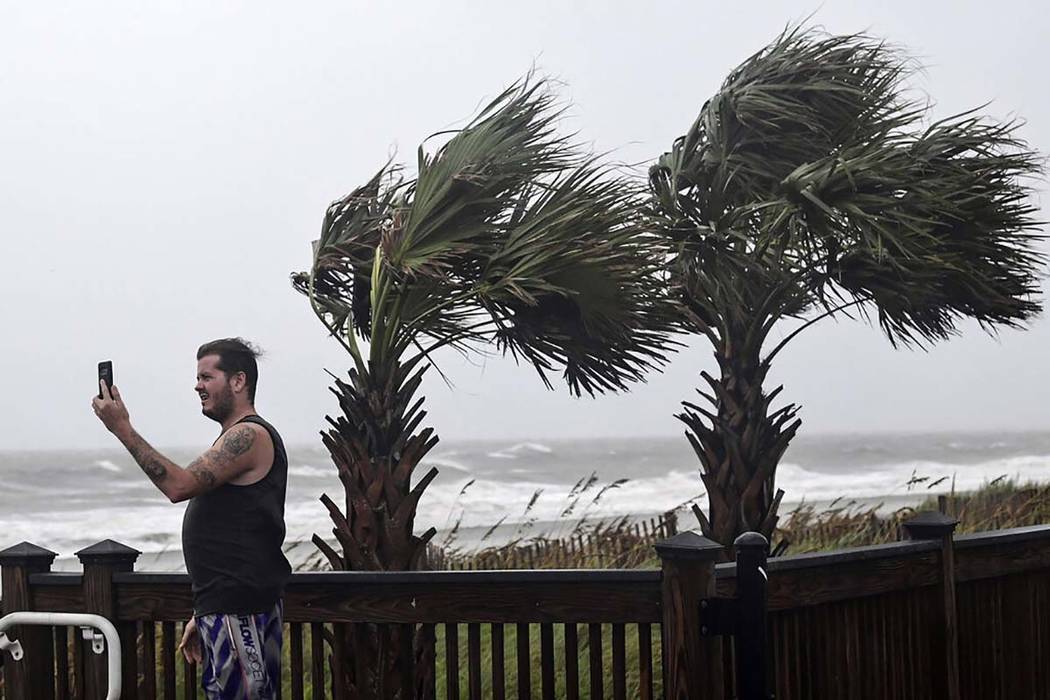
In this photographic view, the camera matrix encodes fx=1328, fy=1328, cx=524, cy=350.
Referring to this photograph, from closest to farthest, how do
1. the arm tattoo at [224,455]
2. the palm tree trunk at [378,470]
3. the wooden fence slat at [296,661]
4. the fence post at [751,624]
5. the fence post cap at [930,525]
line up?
1. the arm tattoo at [224,455]
2. the fence post at [751,624]
3. the wooden fence slat at [296,661]
4. the fence post cap at [930,525]
5. the palm tree trunk at [378,470]

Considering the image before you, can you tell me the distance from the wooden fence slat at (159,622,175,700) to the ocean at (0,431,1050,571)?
1938 cm

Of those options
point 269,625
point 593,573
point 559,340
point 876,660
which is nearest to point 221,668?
point 269,625

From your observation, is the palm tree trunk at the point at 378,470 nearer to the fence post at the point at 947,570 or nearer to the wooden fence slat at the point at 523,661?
the wooden fence slat at the point at 523,661

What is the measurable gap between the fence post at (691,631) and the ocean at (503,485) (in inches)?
799

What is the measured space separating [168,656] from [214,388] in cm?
153

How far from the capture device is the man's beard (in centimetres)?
438

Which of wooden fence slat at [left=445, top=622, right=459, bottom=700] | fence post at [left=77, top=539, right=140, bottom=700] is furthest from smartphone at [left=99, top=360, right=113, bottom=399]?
wooden fence slat at [left=445, top=622, right=459, bottom=700]

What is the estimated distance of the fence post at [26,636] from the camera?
5664 millimetres

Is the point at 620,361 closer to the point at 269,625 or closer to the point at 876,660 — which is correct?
the point at 876,660

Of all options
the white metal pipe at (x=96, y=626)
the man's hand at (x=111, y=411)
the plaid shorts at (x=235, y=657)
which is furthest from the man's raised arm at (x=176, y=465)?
the white metal pipe at (x=96, y=626)

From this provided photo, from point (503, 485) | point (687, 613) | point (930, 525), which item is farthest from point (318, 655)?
point (503, 485)

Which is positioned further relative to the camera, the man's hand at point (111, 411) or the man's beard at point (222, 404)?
the man's beard at point (222, 404)

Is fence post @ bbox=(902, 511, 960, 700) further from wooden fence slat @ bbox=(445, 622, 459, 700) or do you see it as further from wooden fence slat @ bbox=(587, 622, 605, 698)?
wooden fence slat @ bbox=(445, 622, 459, 700)

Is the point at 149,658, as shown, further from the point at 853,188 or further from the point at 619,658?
the point at 853,188
